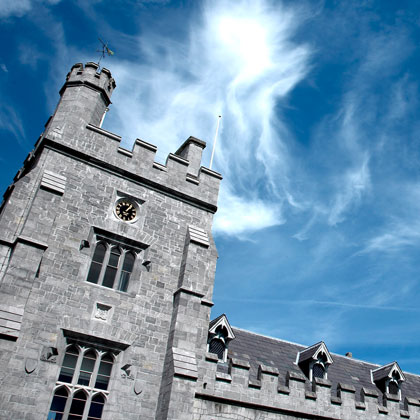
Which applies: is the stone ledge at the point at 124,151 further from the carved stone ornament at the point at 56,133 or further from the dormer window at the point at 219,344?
the dormer window at the point at 219,344

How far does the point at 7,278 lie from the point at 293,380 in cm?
1041

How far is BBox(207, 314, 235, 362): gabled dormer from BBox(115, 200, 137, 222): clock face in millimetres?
5249

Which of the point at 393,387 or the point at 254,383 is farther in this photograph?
the point at 393,387

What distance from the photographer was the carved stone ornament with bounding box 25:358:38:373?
38.4 ft

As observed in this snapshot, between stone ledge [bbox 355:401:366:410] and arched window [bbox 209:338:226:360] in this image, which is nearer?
arched window [bbox 209:338:226:360]

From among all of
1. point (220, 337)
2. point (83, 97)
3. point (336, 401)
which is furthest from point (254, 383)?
point (83, 97)

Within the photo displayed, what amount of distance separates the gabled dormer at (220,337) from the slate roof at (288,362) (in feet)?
1.31

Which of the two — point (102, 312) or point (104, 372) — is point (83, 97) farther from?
point (104, 372)

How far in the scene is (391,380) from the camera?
2053 cm

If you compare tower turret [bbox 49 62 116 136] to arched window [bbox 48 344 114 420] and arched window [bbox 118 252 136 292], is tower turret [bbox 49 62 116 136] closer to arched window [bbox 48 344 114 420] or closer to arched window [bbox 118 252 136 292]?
arched window [bbox 118 252 136 292]

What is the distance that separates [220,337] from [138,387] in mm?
4750

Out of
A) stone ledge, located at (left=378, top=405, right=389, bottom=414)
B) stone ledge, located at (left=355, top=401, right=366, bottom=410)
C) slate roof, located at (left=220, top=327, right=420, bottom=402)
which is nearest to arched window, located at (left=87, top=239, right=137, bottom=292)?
slate roof, located at (left=220, top=327, right=420, bottom=402)

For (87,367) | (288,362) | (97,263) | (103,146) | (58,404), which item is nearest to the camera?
(58,404)

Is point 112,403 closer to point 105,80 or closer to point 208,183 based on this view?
point 208,183
